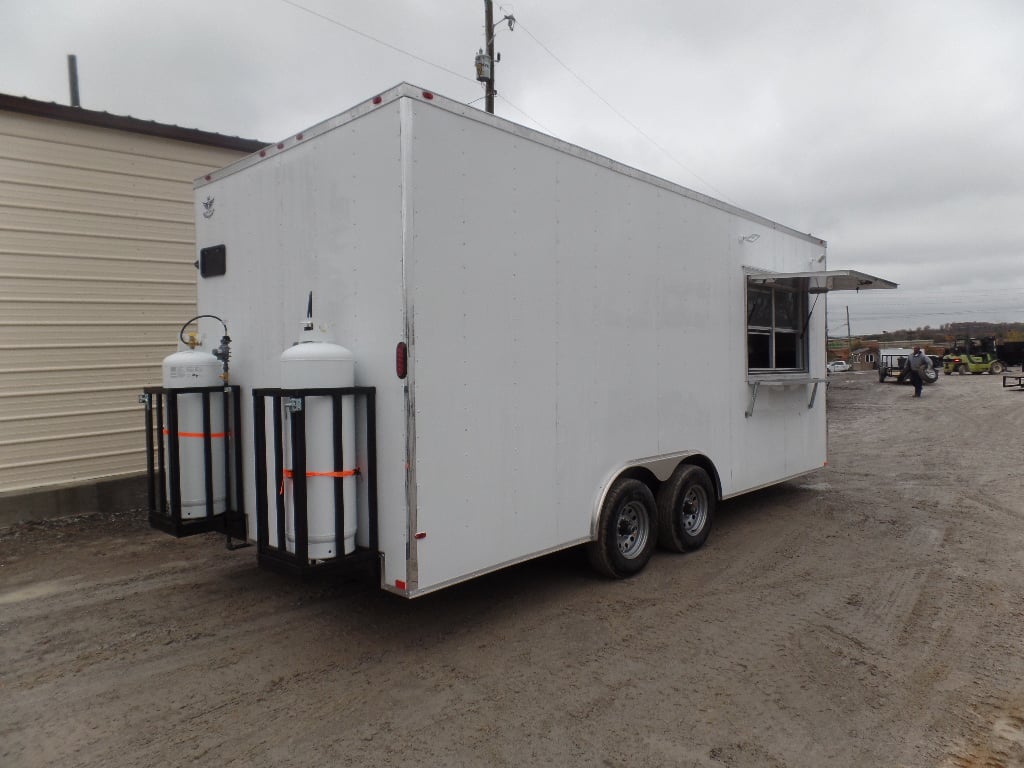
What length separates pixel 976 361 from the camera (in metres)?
36.9

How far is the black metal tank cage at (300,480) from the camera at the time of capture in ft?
11.4

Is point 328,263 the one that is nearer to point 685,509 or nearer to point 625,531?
point 625,531

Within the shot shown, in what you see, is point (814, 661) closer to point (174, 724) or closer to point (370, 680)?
point (370, 680)

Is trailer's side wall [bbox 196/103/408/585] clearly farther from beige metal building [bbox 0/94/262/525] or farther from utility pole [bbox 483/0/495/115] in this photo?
utility pole [bbox 483/0/495/115]

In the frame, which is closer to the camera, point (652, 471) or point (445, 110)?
point (445, 110)

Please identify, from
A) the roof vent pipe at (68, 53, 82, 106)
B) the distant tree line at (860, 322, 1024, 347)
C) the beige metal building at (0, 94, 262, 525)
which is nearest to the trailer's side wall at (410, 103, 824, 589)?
the beige metal building at (0, 94, 262, 525)

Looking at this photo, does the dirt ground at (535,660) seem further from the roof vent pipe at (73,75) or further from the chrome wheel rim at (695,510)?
the roof vent pipe at (73,75)

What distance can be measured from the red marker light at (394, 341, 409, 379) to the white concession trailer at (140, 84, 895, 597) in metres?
0.01

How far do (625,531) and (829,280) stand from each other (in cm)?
404

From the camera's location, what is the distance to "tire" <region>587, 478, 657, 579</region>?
4.71 m

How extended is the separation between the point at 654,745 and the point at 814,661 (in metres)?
1.33

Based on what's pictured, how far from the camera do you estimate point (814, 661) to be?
3725 millimetres

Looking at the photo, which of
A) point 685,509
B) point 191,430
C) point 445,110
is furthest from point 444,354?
point 685,509

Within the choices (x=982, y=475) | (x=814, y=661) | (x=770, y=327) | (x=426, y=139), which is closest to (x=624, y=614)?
(x=814, y=661)
